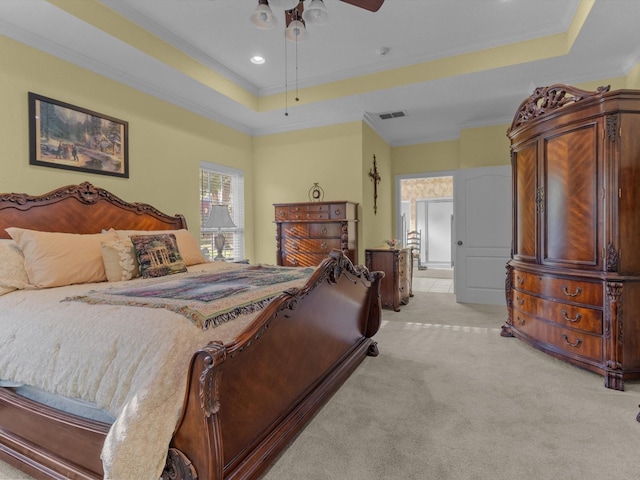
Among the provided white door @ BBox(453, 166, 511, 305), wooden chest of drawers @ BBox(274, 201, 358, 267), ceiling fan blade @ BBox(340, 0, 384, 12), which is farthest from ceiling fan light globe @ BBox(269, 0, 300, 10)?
white door @ BBox(453, 166, 511, 305)

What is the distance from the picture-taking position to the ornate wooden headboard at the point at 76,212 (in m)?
2.57

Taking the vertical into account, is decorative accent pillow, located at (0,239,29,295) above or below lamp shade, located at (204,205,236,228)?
below

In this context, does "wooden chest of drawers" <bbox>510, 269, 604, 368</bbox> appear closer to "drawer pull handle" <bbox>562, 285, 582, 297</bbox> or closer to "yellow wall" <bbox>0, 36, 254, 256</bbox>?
"drawer pull handle" <bbox>562, 285, 582, 297</bbox>

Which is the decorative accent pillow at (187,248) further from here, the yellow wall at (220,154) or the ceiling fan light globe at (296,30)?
the ceiling fan light globe at (296,30)

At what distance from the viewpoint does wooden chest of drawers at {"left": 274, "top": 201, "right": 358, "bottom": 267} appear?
14.4 feet

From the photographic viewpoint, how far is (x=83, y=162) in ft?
10.3

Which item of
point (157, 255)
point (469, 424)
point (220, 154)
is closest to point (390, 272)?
point (469, 424)

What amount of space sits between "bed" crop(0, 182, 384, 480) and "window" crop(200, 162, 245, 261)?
2.60 m

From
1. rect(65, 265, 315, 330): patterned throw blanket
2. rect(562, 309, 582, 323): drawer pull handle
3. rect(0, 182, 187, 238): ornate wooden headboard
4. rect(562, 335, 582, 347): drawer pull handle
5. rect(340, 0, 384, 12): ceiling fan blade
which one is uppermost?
rect(340, 0, 384, 12): ceiling fan blade

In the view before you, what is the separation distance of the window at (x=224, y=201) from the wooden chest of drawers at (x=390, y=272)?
201 cm

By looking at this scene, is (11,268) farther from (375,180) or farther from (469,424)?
(375,180)

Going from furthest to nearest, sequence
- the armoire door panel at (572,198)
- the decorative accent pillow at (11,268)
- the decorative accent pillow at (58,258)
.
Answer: the armoire door panel at (572,198)
the decorative accent pillow at (58,258)
the decorative accent pillow at (11,268)

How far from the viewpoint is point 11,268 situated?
7.12 feet

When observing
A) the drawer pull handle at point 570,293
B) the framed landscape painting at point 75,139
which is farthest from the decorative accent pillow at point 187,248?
the drawer pull handle at point 570,293
